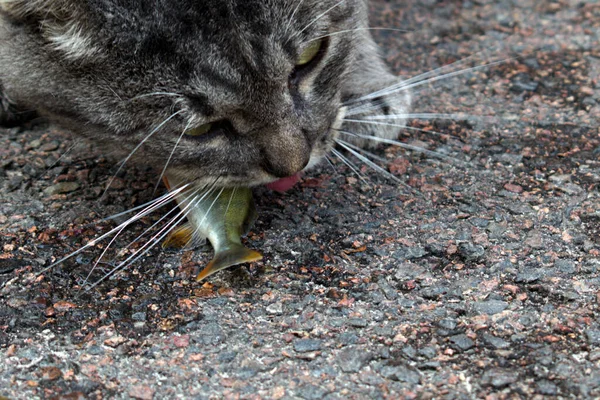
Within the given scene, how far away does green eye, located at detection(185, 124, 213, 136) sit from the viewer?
2311 mm

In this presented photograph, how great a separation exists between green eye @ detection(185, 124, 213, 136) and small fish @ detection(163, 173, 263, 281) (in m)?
0.22

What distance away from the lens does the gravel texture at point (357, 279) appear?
74.8 inches

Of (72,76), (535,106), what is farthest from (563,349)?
(72,76)

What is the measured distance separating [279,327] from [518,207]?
936mm

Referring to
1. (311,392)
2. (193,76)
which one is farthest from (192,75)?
(311,392)

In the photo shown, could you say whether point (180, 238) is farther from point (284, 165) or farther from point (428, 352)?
point (428, 352)

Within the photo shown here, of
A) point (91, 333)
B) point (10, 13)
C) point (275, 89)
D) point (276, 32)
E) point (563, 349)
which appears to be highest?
point (10, 13)

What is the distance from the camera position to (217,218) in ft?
7.86

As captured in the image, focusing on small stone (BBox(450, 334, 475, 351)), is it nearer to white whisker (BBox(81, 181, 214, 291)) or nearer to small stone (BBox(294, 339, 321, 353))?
small stone (BBox(294, 339, 321, 353))

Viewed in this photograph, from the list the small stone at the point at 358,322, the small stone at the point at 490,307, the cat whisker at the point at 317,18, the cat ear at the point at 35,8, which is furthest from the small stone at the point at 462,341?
the cat ear at the point at 35,8

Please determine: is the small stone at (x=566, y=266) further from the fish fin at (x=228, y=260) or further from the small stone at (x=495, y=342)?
the fish fin at (x=228, y=260)

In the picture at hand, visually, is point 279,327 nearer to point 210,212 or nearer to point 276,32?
point 210,212

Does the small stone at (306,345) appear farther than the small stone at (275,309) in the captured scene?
No

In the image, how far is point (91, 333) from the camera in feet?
6.84
